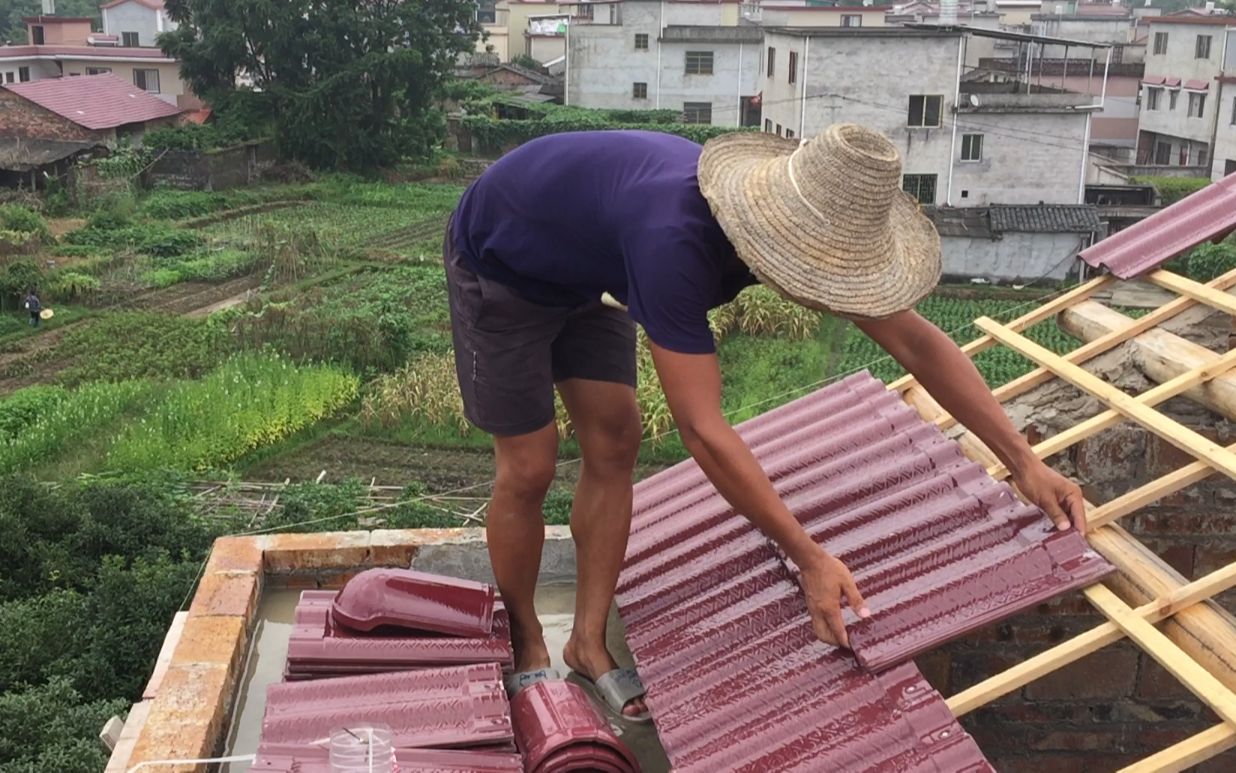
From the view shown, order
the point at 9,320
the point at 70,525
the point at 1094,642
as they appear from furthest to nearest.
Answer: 1. the point at 9,320
2. the point at 70,525
3. the point at 1094,642

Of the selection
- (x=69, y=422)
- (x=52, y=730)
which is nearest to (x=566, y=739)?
(x=52, y=730)

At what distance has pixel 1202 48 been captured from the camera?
1211 inches

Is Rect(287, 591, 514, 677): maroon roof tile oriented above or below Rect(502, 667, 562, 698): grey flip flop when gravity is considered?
above

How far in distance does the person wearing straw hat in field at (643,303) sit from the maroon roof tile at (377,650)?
Result: 14 centimetres

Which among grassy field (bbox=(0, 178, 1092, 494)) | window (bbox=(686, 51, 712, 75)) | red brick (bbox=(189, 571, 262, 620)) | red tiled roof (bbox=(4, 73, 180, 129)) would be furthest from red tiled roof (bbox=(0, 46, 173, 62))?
red brick (bbox=(189, 571, 262, 620))

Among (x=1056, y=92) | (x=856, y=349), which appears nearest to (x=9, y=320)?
(x=856, y=349)

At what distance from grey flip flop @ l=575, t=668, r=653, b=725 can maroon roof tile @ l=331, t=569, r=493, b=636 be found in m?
0.39

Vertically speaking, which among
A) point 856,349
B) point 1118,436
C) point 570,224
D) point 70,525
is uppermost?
point 570,224

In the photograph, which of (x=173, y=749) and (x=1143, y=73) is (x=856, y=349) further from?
(x=1143, y=73)

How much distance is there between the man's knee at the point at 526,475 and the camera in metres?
3.51

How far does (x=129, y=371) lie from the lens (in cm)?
1382

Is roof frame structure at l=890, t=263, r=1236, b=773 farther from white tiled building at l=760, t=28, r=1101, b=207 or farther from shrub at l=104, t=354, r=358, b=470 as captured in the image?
white tiled building at l=760, t=28, r=1101, b=207

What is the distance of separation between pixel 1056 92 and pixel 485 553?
22052mm

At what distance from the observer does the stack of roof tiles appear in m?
3.04
